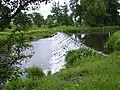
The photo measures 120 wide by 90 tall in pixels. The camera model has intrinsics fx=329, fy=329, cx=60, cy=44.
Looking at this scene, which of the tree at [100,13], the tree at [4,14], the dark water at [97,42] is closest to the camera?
the tree at [4,14]

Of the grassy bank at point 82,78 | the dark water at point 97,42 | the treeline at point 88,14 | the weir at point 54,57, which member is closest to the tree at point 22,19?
the grassy bank at point 82,78

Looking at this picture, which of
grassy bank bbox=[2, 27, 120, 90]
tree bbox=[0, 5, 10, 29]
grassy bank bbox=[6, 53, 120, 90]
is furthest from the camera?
grassy bank bbox=[6, 53, 120, 90]

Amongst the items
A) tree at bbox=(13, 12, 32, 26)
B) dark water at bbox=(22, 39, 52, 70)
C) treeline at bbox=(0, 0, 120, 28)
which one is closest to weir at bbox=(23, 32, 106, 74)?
dark water at bbox=(22, 39, 52, 70)

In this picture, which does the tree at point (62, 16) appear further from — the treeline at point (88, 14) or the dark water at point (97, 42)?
the dark water at point (97, 42)

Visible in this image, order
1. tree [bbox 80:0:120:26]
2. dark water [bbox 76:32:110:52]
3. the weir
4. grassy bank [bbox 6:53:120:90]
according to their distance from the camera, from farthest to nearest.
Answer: tree [bbox 80:0:120:26] < dark water [bbox 76:32:110:52] < the weir < grassy bank [bbox 6:53:120:90]

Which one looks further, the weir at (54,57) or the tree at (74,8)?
the tree at (74,8)

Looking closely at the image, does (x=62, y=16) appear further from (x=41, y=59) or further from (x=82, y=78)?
(x=82, y=78)

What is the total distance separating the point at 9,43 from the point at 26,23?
656 mm

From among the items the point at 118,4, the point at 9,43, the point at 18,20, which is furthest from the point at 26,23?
the point at 118,4

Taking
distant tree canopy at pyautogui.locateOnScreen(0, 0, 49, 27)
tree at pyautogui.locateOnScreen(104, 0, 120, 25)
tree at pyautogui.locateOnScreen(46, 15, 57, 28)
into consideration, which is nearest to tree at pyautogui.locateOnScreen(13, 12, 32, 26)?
distant tree canopy at pyautogui.locateOnScreen(0, 0, 49, 27)

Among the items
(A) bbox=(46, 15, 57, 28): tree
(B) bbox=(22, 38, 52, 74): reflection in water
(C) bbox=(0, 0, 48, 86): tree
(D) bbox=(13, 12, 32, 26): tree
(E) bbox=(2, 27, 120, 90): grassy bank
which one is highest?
(D) bbox=(13, 12, 32, 26): tree

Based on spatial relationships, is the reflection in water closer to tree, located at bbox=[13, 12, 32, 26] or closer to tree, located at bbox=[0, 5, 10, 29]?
tree, located at bbox=[13, 12, 32, 26]

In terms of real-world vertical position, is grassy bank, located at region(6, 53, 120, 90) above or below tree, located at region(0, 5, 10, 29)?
below

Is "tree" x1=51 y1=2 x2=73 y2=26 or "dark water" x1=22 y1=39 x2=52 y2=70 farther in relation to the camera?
"tree" x1=51 y1=2 x2=73 y2=26
